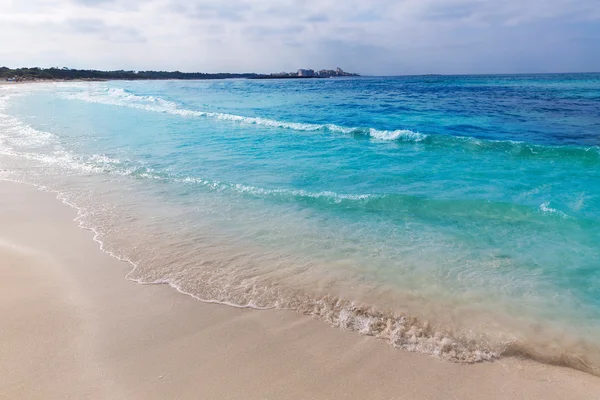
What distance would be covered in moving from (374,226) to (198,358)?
449cm

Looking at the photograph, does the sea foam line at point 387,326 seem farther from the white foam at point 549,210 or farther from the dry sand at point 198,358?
the white foam at point 549,210

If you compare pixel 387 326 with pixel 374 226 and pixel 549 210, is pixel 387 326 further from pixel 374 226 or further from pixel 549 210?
pixel 549 210

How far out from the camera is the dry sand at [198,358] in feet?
11.5

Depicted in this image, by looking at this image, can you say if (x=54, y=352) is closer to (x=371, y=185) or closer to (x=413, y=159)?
(x=371, y=185)

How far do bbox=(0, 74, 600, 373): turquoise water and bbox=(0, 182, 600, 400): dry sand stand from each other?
29cm

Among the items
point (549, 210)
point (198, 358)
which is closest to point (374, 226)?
point (549, 210)

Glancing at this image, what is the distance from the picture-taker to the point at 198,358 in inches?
154

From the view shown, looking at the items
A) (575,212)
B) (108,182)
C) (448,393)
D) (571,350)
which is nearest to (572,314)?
(571,350)

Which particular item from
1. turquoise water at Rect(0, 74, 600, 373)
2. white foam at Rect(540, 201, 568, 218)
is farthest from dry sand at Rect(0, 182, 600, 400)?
white foam at Rect(540, 201, 568, 218)

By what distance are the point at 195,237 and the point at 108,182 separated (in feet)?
16.7

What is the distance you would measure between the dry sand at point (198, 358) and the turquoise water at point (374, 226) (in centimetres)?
29

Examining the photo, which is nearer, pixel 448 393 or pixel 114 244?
pixel 448 393

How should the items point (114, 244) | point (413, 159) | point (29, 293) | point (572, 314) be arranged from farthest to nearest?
1. point (413, 159)
2. point (114, 244)
3. point (29, 293)
4. point (572, 314)

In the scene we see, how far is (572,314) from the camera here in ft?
15.5
